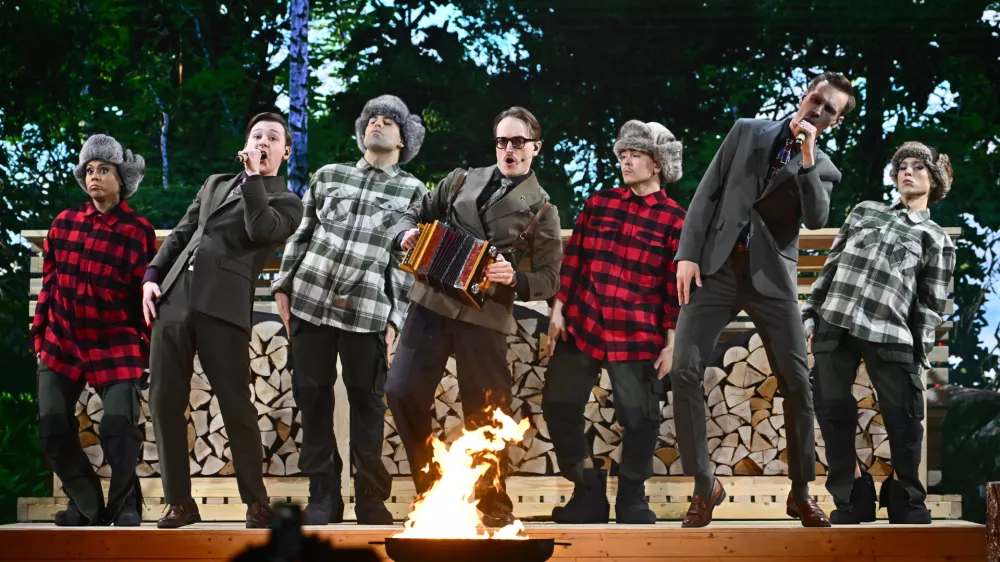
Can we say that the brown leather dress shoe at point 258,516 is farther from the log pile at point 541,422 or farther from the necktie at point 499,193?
the necktie at point 499,193

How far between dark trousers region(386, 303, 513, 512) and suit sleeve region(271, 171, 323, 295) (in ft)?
2.02

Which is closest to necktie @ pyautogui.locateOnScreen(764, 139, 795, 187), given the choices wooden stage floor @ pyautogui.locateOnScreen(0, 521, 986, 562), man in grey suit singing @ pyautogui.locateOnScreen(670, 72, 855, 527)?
man in grey suit singing @ pyautogui.locateOnScreen(670, 72, 855, 527)

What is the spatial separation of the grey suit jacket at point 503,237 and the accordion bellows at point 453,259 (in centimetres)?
11

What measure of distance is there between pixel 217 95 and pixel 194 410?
21.7 ft

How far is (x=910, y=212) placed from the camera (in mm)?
5324

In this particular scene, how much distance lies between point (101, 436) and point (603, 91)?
735 cm

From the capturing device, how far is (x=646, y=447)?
16.8 feet

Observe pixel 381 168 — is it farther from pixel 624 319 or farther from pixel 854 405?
pixel 854 405

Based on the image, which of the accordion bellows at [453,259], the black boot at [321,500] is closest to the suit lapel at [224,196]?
the accordion bellows at [453,259]

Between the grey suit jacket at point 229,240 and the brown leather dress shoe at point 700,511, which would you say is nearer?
the brown leather dress shoe at point 700,511

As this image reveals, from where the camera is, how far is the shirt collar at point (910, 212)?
5312 mm

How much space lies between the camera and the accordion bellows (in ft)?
14.9

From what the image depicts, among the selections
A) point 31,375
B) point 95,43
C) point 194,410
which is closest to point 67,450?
point 194,410

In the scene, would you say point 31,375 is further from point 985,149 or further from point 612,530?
point 985,149
